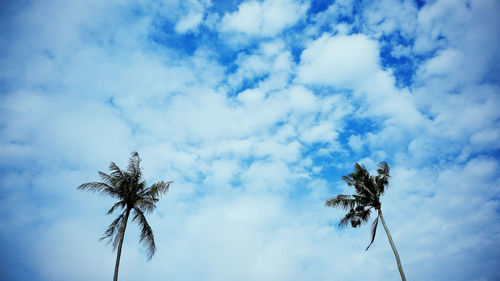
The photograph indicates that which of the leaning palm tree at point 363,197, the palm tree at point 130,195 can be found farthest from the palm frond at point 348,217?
the palm tree at point 130,195

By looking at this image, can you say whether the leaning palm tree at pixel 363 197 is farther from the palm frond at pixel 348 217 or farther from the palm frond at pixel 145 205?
the palm frond at pixel 145 205

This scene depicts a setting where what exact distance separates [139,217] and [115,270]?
381 cm

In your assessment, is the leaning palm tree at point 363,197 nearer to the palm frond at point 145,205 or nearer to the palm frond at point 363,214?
the palm frond at point 363,214

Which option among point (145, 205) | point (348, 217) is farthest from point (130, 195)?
point (348, 217)

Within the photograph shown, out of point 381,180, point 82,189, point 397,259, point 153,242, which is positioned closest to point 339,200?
point 381,180

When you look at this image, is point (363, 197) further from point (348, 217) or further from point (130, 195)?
point (130, 195)

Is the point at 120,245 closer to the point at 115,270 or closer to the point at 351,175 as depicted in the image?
the point at 115,270

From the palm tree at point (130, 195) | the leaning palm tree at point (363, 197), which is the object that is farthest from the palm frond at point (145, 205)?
the leaning palm tree at point (363, 197)

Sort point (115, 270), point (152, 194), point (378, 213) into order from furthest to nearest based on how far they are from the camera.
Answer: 1. point (378, 213)
2. point (152, 194)
3. point (115, 270)

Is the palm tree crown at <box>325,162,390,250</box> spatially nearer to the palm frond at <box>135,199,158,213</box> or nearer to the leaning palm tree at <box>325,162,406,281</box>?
the leaning palm tree at <box>325,162,406,281</box>

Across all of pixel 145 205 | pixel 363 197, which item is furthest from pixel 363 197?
pixel 145 205

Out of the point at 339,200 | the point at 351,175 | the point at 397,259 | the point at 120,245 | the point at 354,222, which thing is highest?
the point at 351,175

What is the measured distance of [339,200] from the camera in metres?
23.3

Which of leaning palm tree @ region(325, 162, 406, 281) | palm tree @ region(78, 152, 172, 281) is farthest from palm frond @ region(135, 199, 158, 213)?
leaning palm tree @ region(325, 162, 406, 281)
